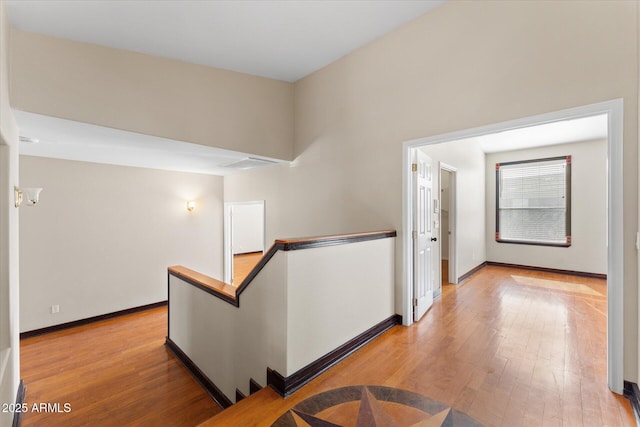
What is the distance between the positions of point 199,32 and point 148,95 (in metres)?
0.85

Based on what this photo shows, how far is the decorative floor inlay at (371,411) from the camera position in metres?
1.65

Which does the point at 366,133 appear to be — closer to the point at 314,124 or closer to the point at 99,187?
the point at 314,124

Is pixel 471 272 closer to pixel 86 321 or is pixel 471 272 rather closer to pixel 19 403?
pixel 19 403

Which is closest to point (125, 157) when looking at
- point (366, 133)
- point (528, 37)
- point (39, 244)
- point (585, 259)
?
point (39, 244)

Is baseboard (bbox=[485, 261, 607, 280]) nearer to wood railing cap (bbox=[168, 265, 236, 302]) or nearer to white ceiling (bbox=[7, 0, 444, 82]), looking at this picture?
Result: white ceiling (bbox=[7, 0, 444, 82])

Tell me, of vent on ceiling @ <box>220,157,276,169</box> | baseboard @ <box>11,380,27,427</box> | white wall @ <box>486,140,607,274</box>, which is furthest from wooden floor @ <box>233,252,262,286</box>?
white wall @ <box>486,140,607,274</box>

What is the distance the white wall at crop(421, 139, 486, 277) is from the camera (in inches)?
184

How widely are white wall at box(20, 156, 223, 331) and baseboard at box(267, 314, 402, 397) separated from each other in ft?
13.2

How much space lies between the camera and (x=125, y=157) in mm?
4105

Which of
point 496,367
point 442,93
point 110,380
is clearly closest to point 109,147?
point 110,380

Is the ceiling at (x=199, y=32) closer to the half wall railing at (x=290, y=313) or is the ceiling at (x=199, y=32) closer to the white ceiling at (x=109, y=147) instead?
the white ceiling at (x=109, y=147)

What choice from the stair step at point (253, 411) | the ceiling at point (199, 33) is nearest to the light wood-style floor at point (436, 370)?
the stair step at point (253, 411)

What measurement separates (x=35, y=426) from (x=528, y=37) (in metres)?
5.30

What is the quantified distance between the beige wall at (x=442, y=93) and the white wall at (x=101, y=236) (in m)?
2.36
